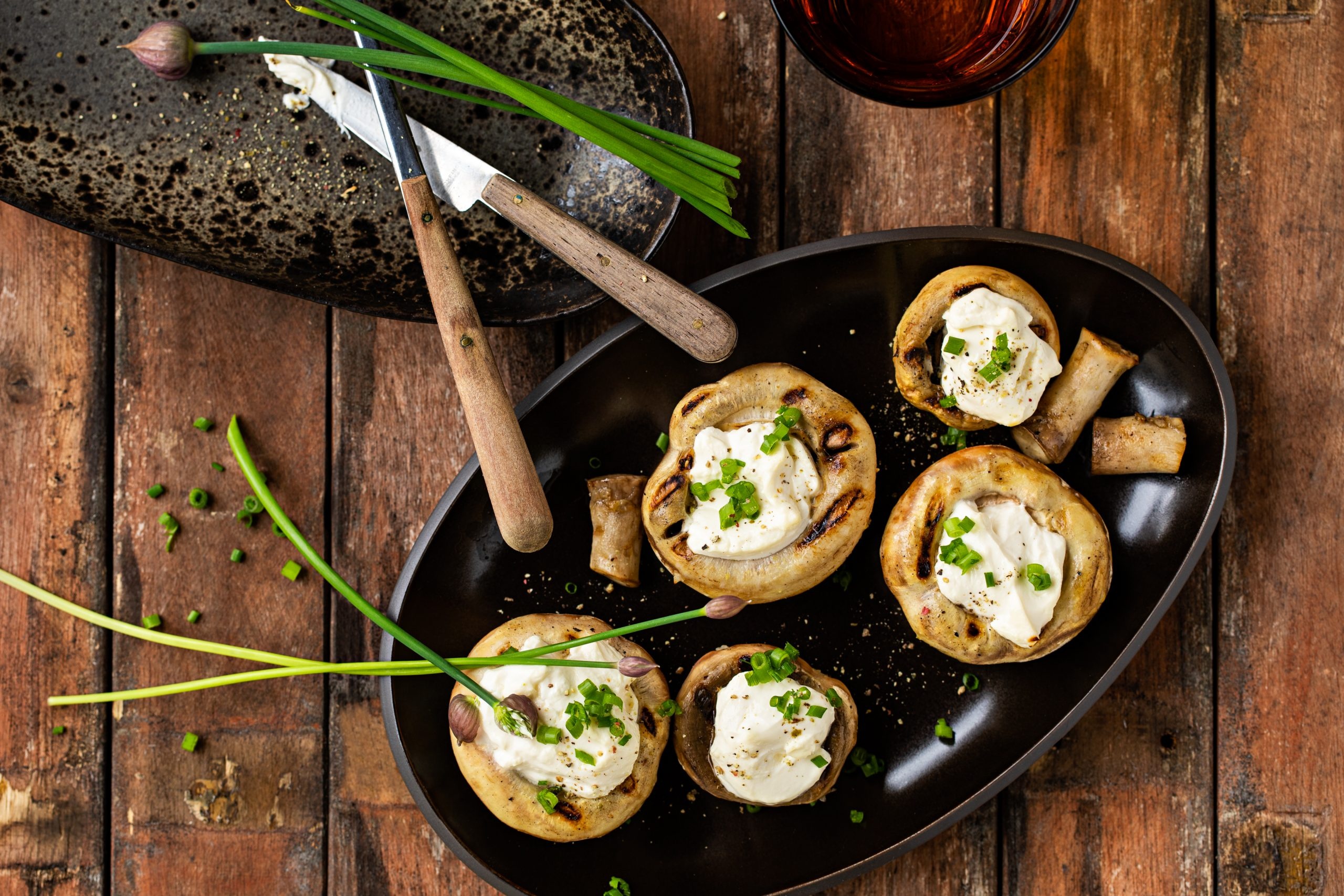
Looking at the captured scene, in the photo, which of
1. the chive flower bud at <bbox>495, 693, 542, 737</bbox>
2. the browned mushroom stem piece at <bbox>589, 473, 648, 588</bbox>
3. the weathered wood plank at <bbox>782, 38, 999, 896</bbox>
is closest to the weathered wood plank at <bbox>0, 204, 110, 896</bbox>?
the chive flower bud at <bbox>495, 693, 542, 737</bbox>

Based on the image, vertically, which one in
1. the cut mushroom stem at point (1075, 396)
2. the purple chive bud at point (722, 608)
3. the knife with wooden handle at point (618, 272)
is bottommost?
the purple chive bud at point (722, 608)

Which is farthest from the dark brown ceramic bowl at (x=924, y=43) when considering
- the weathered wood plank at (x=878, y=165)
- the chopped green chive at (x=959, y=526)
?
the chopped green chive at (x=959, y=526)

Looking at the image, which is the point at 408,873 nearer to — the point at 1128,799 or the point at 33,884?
the point at 33,884

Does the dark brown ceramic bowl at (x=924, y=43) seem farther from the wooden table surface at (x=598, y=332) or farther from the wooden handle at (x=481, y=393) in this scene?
the wooden handle at (x=481, y=393)

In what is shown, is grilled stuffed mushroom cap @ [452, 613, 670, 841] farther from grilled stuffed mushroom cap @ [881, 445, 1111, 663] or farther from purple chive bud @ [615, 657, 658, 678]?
grilled stuffed mushroom cap @ [881, 445, 1111, 663]

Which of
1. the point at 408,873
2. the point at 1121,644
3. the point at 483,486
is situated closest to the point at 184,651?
the point at 408,873

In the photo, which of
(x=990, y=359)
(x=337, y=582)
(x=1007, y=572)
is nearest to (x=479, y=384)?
(x=337, y=582)
